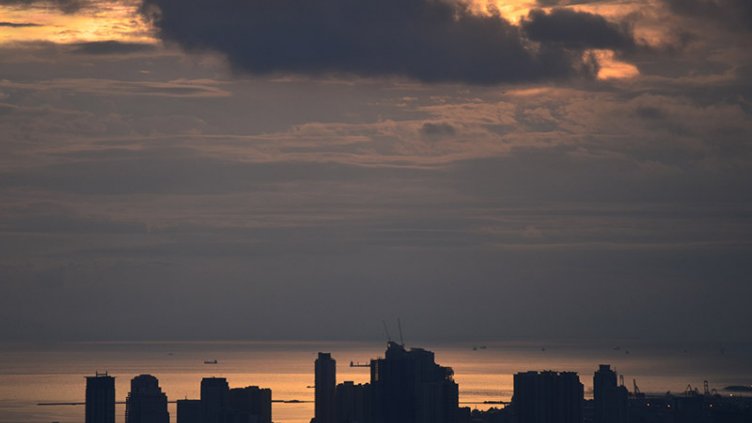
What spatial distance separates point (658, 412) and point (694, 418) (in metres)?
11.5

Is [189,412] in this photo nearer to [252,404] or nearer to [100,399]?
[252,404]

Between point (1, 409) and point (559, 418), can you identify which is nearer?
point (559, 418)

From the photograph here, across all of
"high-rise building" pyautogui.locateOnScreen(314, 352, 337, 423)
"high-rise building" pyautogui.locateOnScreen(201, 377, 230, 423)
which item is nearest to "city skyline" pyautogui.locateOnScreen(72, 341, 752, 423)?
"high-rise building" pyautogui.locateOnScreen(201, 377, 230, 423)

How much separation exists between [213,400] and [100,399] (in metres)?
16.3

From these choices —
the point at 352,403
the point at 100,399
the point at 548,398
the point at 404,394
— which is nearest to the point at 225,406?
the point at 100,399

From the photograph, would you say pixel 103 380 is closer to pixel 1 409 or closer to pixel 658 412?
pixel 1 409

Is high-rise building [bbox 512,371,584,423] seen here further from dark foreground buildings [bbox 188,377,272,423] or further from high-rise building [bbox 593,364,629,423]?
dark foreground buildings [bbox 188,377,272,423]

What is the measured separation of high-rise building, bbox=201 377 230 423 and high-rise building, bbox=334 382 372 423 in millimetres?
15865

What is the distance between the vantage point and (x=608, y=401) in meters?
177

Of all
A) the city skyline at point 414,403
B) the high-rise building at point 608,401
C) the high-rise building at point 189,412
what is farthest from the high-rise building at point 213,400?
the high-rise building at point 608,401

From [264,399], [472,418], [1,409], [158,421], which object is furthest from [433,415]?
[1,409]

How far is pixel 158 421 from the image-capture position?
168 metres

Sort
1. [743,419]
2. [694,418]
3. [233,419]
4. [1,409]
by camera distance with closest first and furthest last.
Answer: [743,419], [233,419], [694,418], [1,409]

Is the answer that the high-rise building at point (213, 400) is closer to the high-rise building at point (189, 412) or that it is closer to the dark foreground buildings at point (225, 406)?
the dark foreground buildings at point (225, 406)
